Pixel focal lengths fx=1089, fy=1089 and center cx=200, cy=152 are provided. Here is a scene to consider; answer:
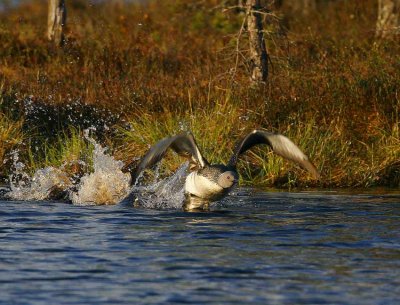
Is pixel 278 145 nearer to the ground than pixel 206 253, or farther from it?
farther from it

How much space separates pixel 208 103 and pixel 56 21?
967 centimetres

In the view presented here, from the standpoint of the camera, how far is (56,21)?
24.3 m

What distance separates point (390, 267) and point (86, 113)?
9.39m

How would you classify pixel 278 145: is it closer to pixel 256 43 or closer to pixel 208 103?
pixel 208 103

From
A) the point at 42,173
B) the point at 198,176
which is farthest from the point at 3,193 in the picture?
the point at 198,176

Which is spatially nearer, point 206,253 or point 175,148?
point 206,253

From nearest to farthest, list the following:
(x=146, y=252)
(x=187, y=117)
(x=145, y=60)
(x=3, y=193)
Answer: (x=146, y=252) → (x=3, y=193) → (x=187, y=117) → (x=145, y=60)

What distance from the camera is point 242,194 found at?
45.1 ft

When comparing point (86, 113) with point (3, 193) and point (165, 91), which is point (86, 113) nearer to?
point (165, 91)

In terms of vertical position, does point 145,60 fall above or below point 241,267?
Result: above

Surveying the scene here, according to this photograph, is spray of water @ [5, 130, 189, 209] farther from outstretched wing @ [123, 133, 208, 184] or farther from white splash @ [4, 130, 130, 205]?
outstretched wing @ [123, 133, 208, 184]

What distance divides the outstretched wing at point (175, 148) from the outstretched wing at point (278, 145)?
0.40 m

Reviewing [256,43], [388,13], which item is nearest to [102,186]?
[256,43]

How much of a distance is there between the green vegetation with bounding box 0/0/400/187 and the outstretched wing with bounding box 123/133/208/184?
2.32 meters
